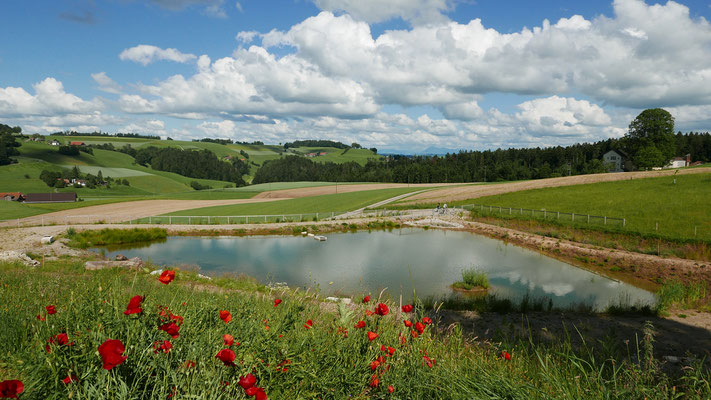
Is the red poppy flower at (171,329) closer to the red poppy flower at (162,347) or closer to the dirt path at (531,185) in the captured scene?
the red poppy flower at (162,347)

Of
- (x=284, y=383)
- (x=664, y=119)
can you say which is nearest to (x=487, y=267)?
(x=284, y=383)

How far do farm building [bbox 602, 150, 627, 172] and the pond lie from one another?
82.1 m

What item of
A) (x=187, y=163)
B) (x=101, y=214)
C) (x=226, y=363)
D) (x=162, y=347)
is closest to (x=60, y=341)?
(x=162, y=347)

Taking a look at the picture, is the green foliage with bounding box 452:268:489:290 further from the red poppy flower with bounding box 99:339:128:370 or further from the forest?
the forest

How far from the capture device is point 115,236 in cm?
3259

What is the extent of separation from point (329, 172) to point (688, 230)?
12755cm

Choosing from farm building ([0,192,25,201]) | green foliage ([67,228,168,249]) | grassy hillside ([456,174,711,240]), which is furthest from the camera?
farm building ([0,192,25,201])

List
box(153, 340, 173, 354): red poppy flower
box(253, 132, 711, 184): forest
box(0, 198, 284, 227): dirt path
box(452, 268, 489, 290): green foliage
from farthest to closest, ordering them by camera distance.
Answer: box(253, 132, 711, 184): forest, box(0, 198, 284, 227): dirt path, box(452, 268, 489, 290): green foliage, box(153, 340, 173, 354): red poppy flower

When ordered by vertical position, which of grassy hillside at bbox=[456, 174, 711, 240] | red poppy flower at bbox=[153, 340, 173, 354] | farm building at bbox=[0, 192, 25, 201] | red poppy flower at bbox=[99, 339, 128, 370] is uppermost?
red poppy flower at bbox=[99, 339, 128, 370]

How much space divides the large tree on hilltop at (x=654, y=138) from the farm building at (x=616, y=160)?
79.1ft

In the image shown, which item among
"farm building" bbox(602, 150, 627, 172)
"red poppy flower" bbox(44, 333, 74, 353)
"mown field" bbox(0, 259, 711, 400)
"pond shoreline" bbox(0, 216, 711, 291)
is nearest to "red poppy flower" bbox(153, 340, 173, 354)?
"mown field" bbox(0, 259, 711, 400)

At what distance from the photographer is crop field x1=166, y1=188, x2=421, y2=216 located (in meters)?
49.9

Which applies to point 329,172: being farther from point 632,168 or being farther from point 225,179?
point 632,168

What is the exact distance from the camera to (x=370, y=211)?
47.7 meters
